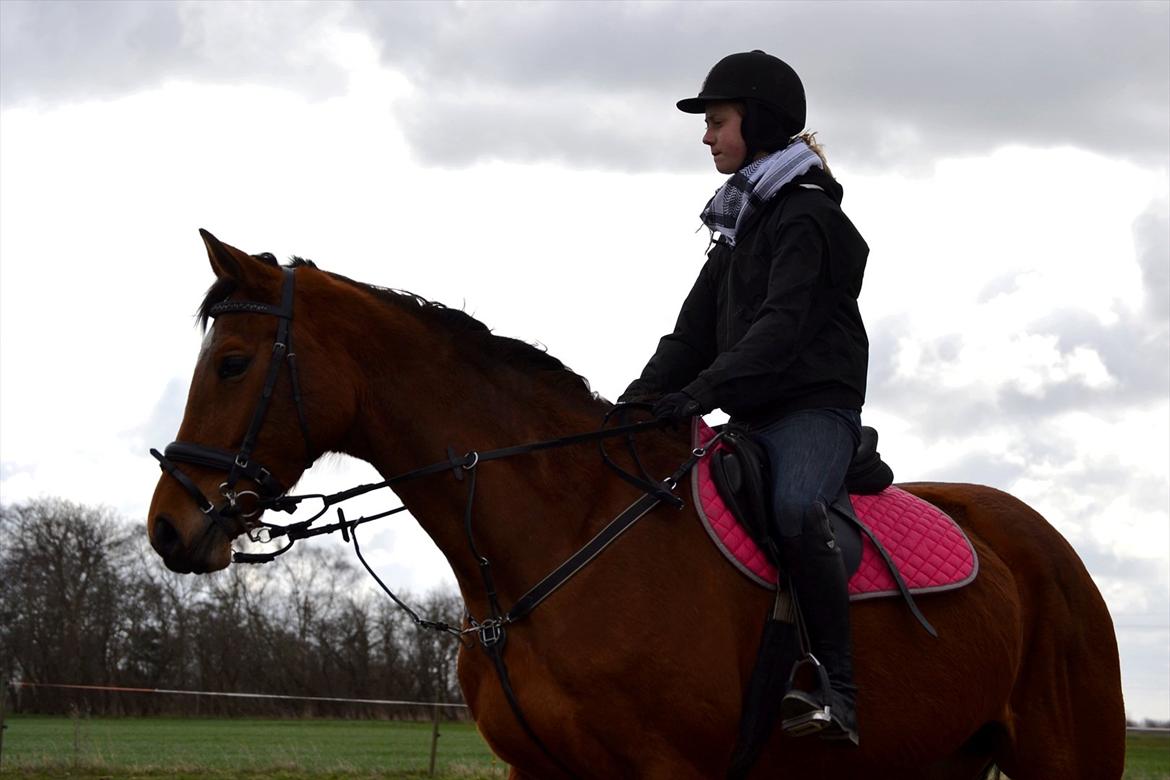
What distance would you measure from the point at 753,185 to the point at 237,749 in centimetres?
2839

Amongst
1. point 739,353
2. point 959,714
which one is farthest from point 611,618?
point 959,714

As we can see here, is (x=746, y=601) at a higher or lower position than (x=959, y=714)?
higher

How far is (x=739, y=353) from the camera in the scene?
5.37 m

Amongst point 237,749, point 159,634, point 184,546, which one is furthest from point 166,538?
point 159,634

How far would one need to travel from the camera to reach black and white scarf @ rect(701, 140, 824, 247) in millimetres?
5812

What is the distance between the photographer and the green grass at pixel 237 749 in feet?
67.0

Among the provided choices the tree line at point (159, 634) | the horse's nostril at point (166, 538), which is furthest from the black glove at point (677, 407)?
the tree line at point (159, 634)

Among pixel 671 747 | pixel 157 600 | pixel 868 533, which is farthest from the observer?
pixel 157 600

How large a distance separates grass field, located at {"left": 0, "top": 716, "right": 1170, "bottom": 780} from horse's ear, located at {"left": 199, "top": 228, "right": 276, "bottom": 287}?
50.0 feet

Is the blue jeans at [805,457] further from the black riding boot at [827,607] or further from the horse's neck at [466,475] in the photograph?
the horse's neck at [466,475]

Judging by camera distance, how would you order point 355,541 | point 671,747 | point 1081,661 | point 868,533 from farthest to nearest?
point 1081,661 → point 868,533 → point 355,541 → point 671,747

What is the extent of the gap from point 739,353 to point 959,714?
2032mm

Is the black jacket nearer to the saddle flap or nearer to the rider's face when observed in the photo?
the saddle flap

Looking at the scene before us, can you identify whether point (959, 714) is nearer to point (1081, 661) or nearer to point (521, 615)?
point (1081, 661)
